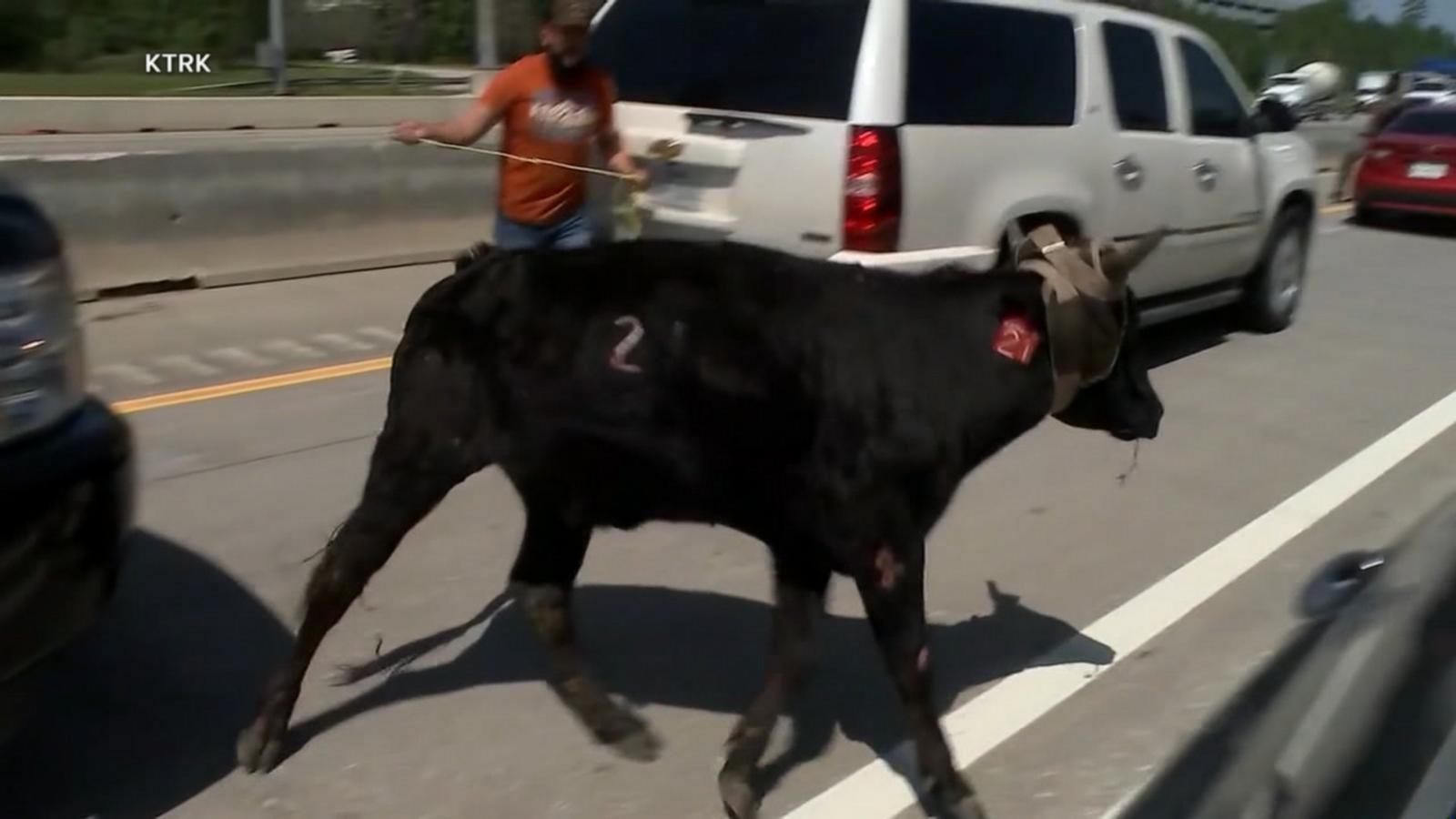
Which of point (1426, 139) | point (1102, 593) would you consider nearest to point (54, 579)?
point (1102, 593)

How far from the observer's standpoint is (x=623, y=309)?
4031 mm

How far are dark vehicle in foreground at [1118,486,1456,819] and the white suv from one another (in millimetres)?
4784

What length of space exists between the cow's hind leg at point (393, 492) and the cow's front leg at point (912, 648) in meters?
1.04

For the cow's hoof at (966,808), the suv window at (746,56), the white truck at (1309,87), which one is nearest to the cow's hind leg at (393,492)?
the cow's hoof at (966,808)

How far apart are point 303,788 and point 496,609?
1.35 meters

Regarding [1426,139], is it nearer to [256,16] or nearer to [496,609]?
[496,609]

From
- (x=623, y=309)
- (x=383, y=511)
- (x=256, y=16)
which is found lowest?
(x=256, y=16)

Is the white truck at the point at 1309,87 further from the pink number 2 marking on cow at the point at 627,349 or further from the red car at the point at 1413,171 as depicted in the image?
the pink number 2 marking on cow at the point at 627,349

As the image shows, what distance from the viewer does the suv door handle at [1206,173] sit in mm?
9523

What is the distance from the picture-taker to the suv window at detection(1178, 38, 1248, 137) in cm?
966

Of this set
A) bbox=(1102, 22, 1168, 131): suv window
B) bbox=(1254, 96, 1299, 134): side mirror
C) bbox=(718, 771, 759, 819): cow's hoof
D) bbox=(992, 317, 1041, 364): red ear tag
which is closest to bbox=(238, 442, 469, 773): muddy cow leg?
bbox=(718, 771, 759, 819): cow's hoof

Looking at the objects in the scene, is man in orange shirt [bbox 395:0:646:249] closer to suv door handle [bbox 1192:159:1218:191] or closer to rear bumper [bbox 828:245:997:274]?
rear bumper [bbox 828:245:997:274]

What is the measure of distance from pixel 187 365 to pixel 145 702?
4485 mm

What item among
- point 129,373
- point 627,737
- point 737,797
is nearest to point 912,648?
point 737,797
